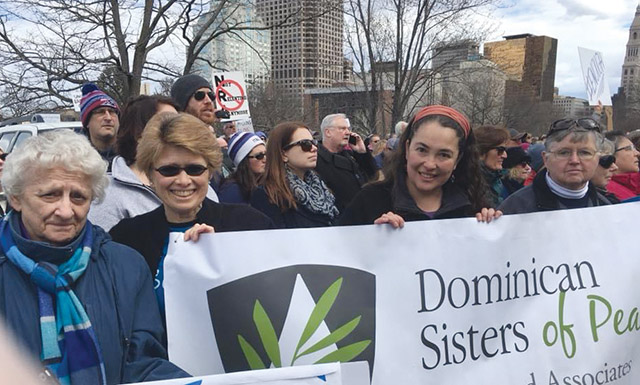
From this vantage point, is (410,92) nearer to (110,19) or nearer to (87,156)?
(110,19)

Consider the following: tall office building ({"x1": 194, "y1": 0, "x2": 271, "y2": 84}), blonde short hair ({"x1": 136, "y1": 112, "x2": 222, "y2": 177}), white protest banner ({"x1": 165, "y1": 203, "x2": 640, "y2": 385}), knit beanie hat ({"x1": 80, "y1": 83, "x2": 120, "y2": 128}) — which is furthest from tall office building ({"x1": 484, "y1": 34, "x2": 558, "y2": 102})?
blonde short hair ({"x1": 136, "y1": 112, "x2": 222, "y2": 177})

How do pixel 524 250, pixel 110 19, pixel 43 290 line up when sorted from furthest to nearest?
pixel 110 19
pixel 524 250
pixel 43 290

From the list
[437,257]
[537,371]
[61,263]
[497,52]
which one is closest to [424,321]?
[437,257]

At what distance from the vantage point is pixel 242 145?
177 inches

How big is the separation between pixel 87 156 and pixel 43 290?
51 centimetres

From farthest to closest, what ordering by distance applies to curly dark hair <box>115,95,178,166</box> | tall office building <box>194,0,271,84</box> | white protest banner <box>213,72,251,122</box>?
tall office building <box>194,0,271,84</box>
white protest banner <box>213,72,251,122</box>
curly dark hair <box>115,95,178,166</box>

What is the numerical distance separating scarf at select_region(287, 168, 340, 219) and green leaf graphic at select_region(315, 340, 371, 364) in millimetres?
1419

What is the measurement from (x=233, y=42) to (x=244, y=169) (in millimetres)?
9563

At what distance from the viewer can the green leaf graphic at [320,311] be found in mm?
2021

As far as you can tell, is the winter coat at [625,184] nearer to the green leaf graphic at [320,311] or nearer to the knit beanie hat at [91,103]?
the green leaf graphic at [320,311]

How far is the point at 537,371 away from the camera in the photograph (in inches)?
88.4

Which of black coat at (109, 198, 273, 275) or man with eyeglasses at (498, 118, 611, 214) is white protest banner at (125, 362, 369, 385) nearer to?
black coat at (109, 198, 273, 275)

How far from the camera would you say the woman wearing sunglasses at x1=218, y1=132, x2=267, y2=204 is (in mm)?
4145

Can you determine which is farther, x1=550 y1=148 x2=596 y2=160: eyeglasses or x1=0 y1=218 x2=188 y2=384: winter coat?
x1=550 y1=148 x2=596 y2=160: eyeglasses
